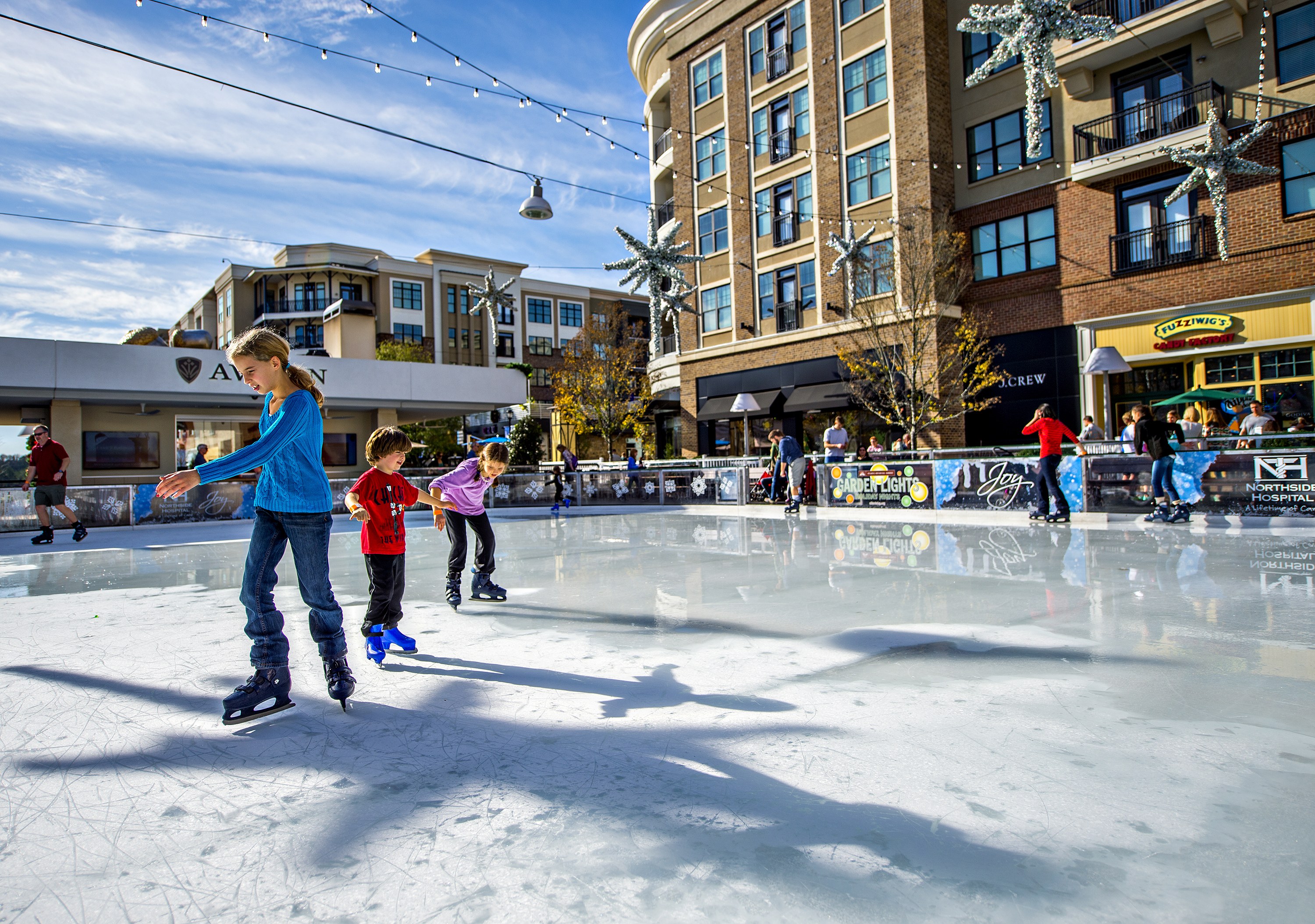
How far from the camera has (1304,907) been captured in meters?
1.81

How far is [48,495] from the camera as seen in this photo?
12531 mm

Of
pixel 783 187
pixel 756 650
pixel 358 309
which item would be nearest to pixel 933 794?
pixel 756 650

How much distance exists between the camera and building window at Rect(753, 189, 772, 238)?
87.3 feet

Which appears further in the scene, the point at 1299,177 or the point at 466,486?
the point at 1299,177

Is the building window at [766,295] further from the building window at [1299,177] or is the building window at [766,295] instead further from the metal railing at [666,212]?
the building window at [1299,177]

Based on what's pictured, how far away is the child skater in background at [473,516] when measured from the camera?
5.92 metres

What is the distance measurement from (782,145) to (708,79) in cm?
526

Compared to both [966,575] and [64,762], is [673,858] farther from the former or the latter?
[966,575]

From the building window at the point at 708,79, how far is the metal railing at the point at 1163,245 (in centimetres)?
1606

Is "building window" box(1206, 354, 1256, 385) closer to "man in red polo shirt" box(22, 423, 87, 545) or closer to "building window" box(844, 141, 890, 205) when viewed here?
"building window" box(844, 141, 890, 205)

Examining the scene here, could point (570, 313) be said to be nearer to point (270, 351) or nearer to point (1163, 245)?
point (1163, 245)

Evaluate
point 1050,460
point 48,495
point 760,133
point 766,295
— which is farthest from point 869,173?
point 48,495

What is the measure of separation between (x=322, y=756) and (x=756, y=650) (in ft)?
7.94

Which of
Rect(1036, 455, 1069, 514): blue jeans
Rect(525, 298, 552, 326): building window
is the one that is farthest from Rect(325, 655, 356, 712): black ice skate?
Rect(525, 298, 552, 326): building window
